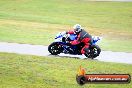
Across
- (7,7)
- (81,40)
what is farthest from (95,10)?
(81,40)

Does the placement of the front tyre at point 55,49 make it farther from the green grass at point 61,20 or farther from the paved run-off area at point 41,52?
the green grass at point 61,20

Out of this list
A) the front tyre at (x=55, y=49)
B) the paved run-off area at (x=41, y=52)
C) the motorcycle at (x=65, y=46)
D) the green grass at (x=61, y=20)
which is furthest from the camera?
the green grass at (x=61, y=20)

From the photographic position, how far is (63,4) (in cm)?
4741

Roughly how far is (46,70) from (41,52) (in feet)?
14.2

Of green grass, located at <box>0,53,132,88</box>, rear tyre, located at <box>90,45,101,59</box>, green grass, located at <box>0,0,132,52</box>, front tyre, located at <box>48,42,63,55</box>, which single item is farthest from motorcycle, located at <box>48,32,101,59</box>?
green grass, located at <box>0,0,132,52</box>

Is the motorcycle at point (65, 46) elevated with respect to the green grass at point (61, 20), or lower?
elevated

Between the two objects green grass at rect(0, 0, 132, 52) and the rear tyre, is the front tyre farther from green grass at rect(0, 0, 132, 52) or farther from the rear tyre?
green grass at rect(0, 0, 132, 52)

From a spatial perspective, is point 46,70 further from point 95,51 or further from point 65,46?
point 95,51

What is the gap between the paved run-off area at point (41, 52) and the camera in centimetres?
2158

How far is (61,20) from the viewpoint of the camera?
123ft

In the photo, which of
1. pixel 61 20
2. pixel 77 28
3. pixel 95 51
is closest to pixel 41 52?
pixel 77 28

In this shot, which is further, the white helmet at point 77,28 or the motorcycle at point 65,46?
the motorcycle at point 65,46

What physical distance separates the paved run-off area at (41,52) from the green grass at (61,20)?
143 cm

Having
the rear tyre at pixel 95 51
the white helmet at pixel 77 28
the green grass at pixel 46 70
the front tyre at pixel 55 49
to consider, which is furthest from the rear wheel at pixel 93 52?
the front tyre at pixel 55 49
